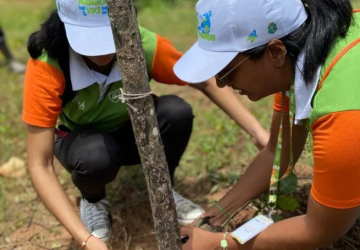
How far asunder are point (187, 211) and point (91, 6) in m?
1.00

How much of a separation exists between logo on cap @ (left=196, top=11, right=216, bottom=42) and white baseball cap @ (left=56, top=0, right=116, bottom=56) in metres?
0.39

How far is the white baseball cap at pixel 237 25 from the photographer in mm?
1281

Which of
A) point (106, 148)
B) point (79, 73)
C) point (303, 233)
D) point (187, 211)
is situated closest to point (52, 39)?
point (79, 73)

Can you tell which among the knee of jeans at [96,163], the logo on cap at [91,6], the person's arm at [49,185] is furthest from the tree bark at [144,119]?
the knee of jeans at [96,163]

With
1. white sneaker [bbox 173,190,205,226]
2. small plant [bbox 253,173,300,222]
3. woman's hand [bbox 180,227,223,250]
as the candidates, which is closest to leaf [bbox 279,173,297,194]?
small plant [bbox 253,173,300,222]

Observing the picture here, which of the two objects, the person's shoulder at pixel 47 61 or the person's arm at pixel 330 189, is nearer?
the person's arm at pixel 330 189

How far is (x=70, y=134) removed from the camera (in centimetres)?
207

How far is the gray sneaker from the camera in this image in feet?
6.72

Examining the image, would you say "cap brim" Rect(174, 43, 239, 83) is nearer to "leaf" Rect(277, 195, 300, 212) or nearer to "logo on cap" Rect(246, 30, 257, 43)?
"logo on cap" Rect(246, 30, 257, 43)

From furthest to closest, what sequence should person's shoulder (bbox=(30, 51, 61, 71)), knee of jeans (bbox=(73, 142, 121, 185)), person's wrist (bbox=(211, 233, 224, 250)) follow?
1. knee of jeans (bbox=(73, 142, 121, 185))
2. person's shoulder (bbox=(30, 51, 61, 71))
3. person's wrist (bbox=(211, 233, 224, 250))


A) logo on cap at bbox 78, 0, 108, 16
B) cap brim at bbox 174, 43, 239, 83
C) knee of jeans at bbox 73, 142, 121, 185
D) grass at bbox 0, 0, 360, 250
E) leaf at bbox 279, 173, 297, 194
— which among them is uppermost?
logo on cap at bbox 78, 0, 108, 16

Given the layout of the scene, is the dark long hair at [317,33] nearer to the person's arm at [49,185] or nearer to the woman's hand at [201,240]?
the woman's hand at [201,240]

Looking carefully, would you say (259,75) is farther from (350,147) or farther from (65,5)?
(65,5)

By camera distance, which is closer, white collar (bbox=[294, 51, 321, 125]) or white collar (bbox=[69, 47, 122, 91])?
white collar (bbox=[294, 51, 321, 125])
